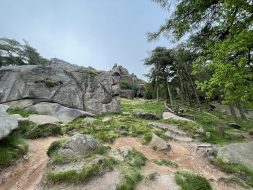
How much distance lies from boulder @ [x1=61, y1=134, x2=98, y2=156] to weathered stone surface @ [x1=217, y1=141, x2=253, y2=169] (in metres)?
6.42

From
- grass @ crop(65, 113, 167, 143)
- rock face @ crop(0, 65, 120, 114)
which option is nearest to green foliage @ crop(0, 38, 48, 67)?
rock face @ crop(0, 65, 120, 114)

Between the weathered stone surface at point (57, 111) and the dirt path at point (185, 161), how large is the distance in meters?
9.21

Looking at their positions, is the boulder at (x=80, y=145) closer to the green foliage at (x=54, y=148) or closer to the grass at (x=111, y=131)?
the green foliage at (x=54, y=148)

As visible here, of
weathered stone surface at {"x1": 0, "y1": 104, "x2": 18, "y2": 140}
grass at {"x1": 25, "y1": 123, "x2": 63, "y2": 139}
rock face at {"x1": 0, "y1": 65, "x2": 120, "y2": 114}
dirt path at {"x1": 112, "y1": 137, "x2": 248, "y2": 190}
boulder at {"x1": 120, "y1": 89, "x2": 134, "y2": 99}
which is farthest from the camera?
boulder at {"x1": 120, "y1": 89, "x2": 134, "y2": 99}

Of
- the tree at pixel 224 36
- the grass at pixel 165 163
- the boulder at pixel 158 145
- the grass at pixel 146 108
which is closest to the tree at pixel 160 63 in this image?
the grass at pixel 146 108

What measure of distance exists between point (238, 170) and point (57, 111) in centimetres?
1601

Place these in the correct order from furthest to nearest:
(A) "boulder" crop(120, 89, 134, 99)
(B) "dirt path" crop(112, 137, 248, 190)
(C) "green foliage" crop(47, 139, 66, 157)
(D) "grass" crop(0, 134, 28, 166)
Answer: (A) "boulder" crop(120, 89, 134, 99)
(C) "green foliage" crop(47, 139, 66, 157)
(B) "dirt path" crop(112, 137, 248, 190)
(D) "grass" crop(0, 134, 28, 166)

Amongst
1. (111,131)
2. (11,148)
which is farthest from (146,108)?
(11,148)

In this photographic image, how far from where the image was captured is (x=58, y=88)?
2481cm

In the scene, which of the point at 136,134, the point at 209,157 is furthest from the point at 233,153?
the point at 136,134

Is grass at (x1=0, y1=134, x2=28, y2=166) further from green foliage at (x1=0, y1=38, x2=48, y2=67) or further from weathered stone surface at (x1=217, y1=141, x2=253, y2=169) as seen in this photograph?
green foliage at (x1=0, y1=38, x2=48, y2=67)

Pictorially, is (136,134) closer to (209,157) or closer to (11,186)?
(209,157)

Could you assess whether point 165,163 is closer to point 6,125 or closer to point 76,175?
point 76,175

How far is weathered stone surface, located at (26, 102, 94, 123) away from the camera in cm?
2059
